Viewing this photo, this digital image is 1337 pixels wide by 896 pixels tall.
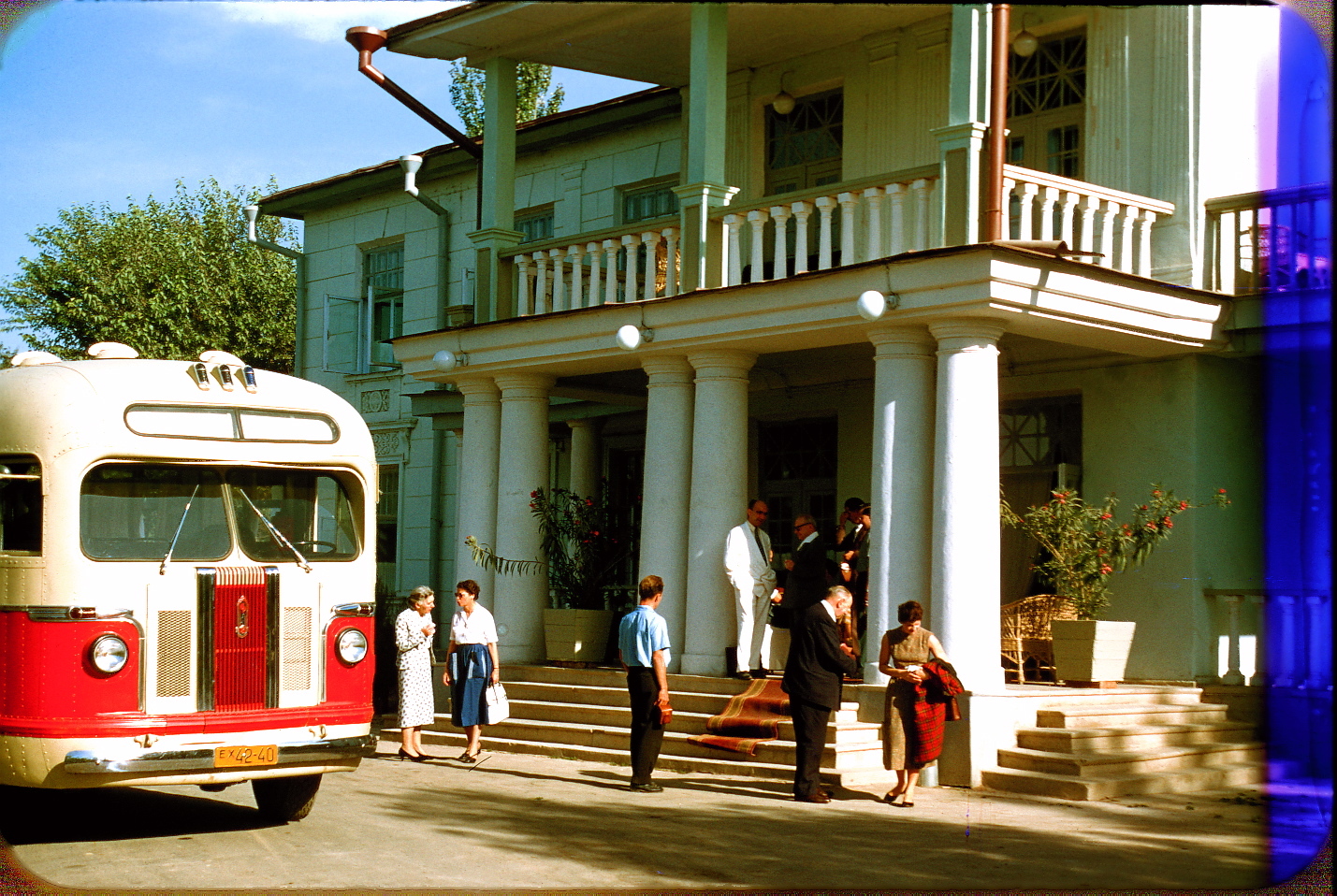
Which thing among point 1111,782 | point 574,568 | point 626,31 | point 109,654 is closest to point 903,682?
point 1111,782

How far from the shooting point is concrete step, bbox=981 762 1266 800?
11742 mm

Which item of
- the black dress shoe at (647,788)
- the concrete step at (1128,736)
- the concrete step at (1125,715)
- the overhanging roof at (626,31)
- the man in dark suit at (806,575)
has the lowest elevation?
the black dress shoe at (647,788)

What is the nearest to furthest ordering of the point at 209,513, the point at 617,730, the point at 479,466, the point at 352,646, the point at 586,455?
the point at 209,513
the point at 352,646
the point at 617,730
the point at 479,466
the point at 586,455

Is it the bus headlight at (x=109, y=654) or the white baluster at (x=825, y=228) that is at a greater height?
the white baluster at (x=825, y=228)

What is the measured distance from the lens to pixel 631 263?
1595 cm

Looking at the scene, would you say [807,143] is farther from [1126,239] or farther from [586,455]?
[586,455]

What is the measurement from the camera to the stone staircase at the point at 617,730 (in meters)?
12.7

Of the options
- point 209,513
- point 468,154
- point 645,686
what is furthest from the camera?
point 468,154

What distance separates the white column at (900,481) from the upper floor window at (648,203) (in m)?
7.02

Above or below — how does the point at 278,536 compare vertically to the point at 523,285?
below

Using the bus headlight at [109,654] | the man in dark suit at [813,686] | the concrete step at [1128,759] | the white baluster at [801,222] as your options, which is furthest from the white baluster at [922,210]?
the bus headlight at [109,654]

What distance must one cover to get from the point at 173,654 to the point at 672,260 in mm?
7436

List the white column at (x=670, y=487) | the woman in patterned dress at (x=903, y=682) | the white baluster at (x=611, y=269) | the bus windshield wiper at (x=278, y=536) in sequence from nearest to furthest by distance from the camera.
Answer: the bus windshield wiper at (x=278, y=536) < the woman in patterned dress at (x=903, y=682) < the white column at (x=670, y=487) < the white baluster at (x=611, y=269)

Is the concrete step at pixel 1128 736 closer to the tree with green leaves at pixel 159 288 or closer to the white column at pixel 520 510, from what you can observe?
the white column at pixel 520 510
